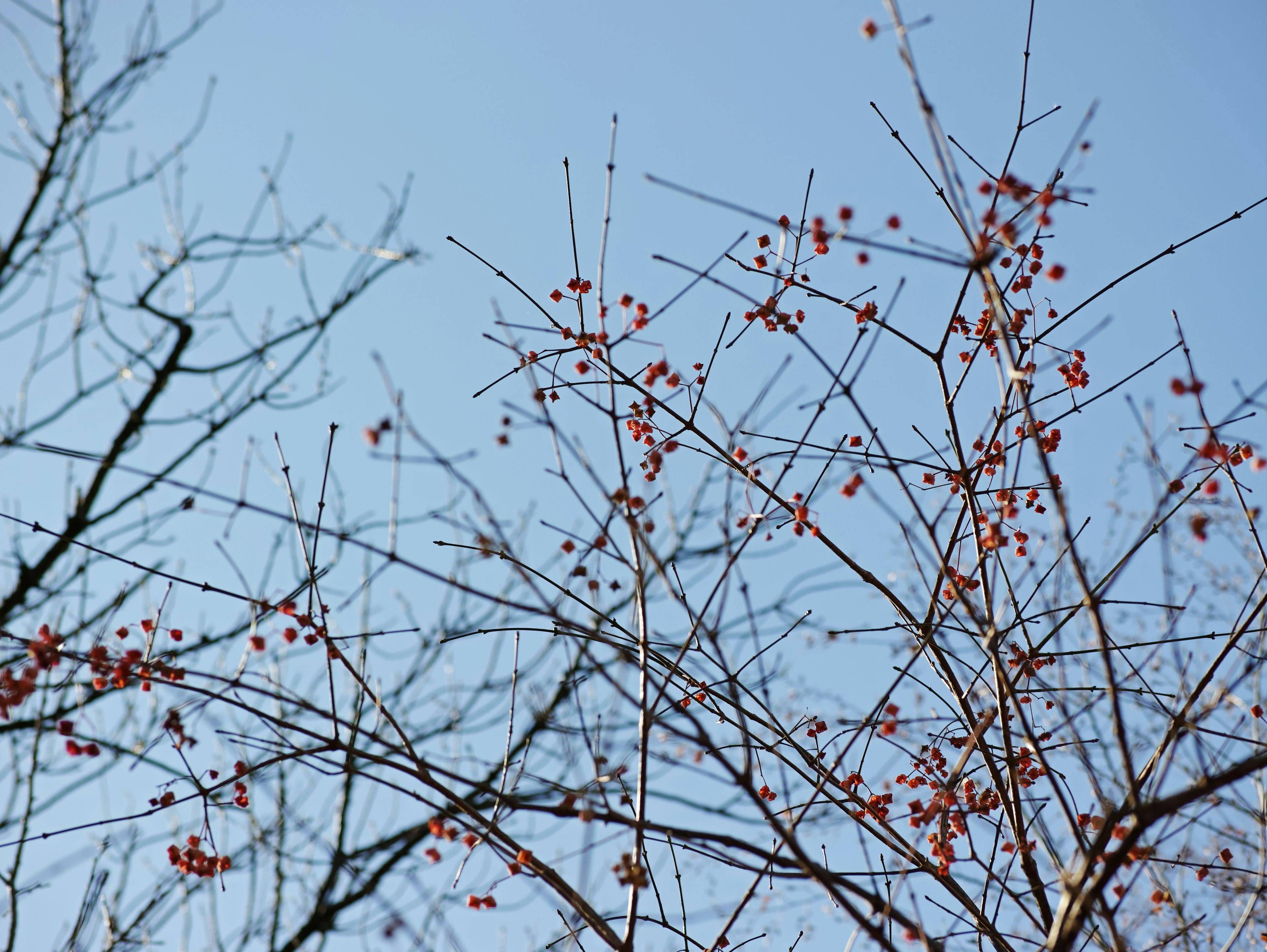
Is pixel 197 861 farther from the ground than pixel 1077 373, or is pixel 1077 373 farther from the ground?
pixel 1077 373

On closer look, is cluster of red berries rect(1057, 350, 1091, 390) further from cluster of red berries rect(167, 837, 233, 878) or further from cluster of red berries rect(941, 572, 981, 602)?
cluster of red berries rect(167, 837, 233, 878)

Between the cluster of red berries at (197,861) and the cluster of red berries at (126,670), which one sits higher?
the cluster of red berries at (126,670)

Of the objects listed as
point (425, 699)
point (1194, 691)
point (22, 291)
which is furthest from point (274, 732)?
point (22, 291)

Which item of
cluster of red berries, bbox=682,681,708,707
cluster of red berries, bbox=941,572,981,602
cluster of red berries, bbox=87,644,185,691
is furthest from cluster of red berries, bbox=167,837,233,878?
cluster of red berries, bbox=941,572,981,602

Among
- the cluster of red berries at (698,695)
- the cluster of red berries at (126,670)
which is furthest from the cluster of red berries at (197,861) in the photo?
the cluster of red berries at (698,695)

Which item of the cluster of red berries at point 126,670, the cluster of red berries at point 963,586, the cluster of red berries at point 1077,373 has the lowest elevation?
the cluster of red berries at point 126,670

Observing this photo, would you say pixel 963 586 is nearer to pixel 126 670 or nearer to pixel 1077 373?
pixel 1077 373

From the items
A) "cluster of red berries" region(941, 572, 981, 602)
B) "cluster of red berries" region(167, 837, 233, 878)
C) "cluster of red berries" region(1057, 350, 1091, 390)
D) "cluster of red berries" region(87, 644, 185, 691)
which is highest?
"cluster of red berries" region(1057, 350, 1091, 390)

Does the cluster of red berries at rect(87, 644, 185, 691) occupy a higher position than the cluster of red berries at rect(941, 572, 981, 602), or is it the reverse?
the cluster of red berries at rect(941, 572, 981, 602)

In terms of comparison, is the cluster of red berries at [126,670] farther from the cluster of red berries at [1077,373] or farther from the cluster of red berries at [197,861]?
the cluster of red berries at [1077,373]

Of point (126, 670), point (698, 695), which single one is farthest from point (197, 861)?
point (698, 695)

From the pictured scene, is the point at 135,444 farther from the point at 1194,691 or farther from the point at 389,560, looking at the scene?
the point at 1194,691

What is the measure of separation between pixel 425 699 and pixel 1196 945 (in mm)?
4769

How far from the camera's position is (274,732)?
2.07 meters
